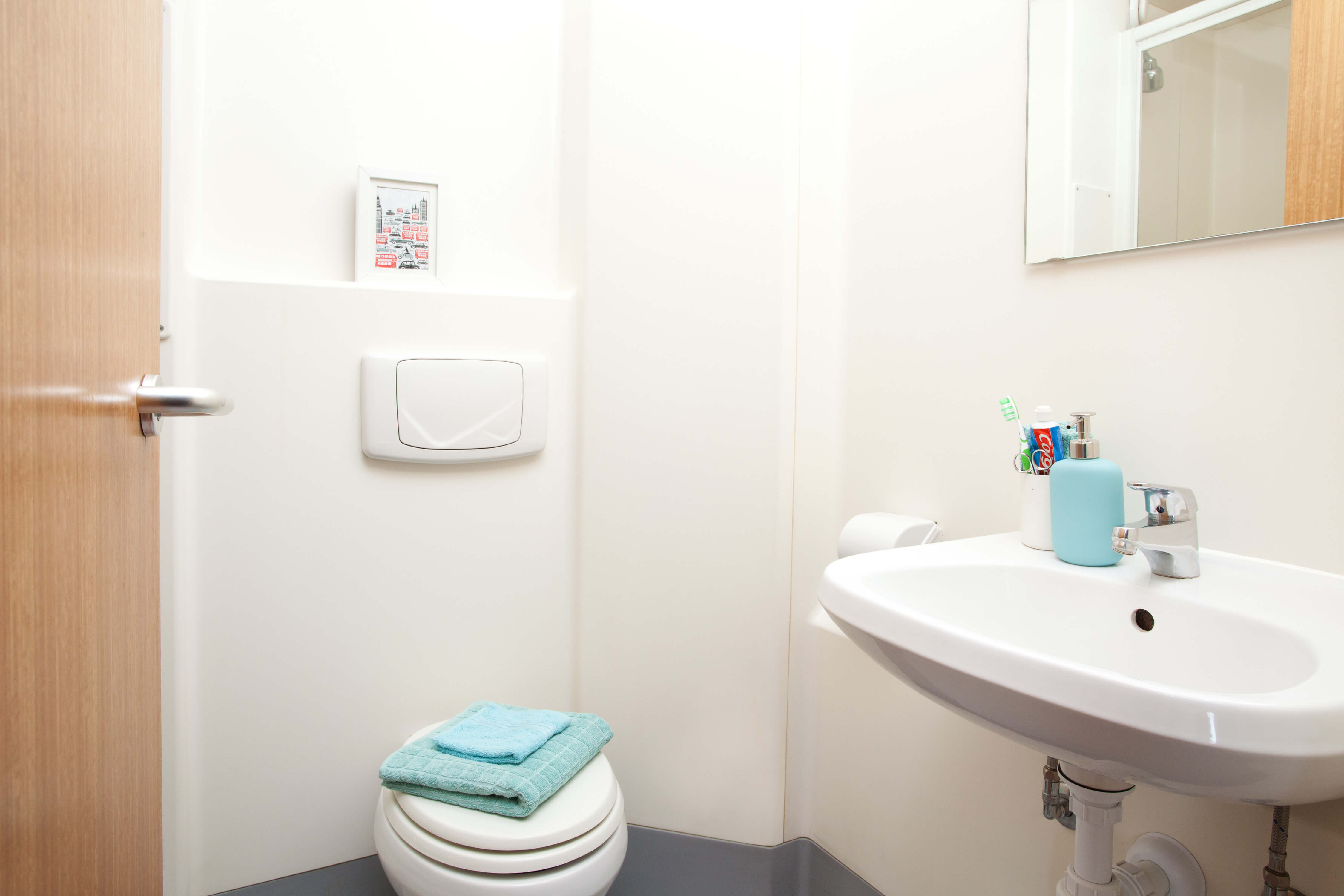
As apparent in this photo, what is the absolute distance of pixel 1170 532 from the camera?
79cm

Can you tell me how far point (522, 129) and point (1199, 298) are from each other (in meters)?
1.23

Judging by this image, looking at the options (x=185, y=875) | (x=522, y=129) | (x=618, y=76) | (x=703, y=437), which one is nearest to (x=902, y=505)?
(x=703, y=437)

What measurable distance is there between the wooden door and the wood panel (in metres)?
1.09

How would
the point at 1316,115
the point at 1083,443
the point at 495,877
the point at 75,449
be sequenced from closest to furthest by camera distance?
the point at 75,449 < the point at 1316,115 < the point at 1083,443 < the point at 495,877

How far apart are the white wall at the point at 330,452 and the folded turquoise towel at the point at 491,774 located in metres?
0.25

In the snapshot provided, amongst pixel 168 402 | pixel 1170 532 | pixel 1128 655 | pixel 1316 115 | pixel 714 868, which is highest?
pixel 1316 115

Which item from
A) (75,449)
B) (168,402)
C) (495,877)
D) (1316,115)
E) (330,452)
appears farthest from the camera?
(330,452)

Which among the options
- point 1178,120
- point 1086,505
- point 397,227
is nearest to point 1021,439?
point 1086,505

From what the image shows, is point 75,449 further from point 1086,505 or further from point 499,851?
point 1086,505

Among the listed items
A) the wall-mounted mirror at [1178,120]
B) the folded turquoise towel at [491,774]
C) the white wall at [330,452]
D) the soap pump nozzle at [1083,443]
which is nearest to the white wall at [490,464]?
the white wall at [330,452]

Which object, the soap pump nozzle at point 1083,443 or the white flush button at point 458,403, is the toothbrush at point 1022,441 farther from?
the white flush button at point 458,403

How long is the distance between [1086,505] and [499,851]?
887 millimetres

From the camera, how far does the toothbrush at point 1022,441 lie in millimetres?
953

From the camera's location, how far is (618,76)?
54.4 inches
